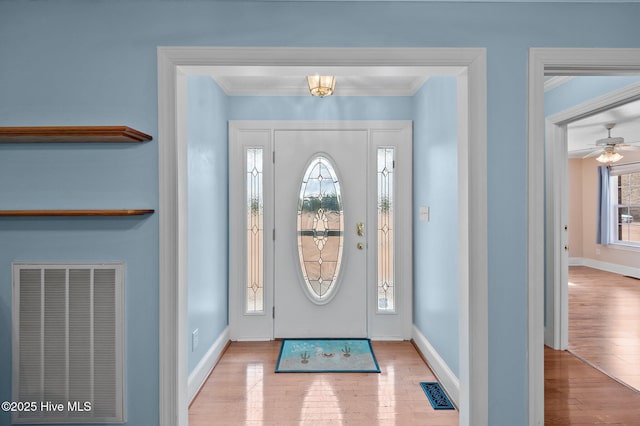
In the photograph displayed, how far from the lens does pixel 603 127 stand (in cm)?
509

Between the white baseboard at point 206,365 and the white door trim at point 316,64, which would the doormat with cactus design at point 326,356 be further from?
the white door trim at point 316,64

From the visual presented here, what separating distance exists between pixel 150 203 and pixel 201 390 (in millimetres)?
1606

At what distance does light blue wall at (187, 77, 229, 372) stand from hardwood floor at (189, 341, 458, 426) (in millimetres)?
302

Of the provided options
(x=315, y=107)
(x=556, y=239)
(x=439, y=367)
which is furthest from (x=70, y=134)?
(x=556, y=239)

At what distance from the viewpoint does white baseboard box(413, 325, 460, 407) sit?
8.45 ft

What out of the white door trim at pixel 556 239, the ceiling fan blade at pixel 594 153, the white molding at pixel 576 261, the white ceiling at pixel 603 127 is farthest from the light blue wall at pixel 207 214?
the white molding at pixel 576 261

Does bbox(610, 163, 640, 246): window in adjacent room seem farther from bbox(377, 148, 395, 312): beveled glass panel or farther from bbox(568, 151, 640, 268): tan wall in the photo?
bbox(377, 148, 395, 312): beveled glass panel

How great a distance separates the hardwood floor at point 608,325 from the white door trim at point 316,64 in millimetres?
1903

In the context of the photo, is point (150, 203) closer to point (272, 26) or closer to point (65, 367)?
point (65, 367)

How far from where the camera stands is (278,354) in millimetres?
3352

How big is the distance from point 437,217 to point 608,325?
2.78m

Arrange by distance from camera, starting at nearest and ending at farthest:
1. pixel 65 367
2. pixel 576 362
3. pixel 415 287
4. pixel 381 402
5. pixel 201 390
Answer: pixel 65 367 < pixel 381 402 < pixel 201 390 < pixel 576 362 < pixel 415 287

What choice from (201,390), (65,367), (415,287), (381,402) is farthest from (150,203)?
(415,287)

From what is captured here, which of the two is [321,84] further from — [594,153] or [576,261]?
[576,261]
